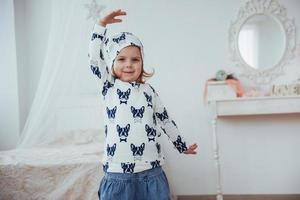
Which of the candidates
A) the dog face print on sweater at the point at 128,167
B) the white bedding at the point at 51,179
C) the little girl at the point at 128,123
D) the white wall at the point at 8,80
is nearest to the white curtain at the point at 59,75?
the white bedding at the point at 51,179

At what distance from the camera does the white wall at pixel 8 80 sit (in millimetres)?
3152

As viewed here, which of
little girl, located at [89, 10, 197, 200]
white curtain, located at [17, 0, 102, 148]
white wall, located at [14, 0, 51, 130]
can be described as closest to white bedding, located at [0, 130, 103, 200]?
white curtain, located at [17, 0, 102, 148]

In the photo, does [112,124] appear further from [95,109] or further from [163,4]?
[163,4]

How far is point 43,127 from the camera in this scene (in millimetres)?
2498

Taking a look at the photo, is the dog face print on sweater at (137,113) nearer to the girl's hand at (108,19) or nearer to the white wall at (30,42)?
the girl's hand at (108,19)

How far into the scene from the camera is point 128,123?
1398mm

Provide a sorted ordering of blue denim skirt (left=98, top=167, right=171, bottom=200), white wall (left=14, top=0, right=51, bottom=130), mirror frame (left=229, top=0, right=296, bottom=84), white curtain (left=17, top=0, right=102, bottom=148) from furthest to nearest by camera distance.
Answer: white wall (left=14, top=0, right=51, bottom=130) < mirror frame (left=229, top=0, right=296, bottom=84) < white curtain (left=17, top=0, right=102, bottom=148) < blue denim skirt (left=98, top=167, right=171, bottom=200)

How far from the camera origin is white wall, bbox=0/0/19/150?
10.3 feet

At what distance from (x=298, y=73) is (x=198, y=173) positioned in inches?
48.5

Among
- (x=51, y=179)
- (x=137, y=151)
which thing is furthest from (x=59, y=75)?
(x=137, y=151)

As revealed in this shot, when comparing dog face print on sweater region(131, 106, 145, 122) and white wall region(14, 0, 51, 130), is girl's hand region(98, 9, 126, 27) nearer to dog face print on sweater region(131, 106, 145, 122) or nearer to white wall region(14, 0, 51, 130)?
dog face print on sweater region(131, 106, 145, 122)

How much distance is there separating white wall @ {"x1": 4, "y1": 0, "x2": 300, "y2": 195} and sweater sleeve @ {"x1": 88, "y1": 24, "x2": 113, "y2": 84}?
171 centimetres

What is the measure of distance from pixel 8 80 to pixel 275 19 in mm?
2402

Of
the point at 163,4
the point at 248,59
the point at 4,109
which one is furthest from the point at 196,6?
the point at 4,109
